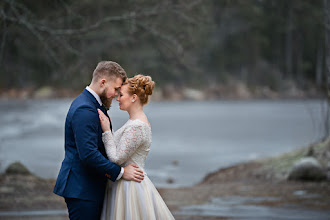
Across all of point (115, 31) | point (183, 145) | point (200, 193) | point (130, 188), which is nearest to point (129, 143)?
point (130, 188)

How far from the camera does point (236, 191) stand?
10500 mm

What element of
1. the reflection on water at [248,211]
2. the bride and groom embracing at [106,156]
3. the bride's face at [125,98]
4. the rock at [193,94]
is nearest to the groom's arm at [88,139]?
the bride and groom embracing at [106,156]

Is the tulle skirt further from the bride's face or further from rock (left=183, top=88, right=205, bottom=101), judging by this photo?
rock (left=183, top=88, right=205, bottom=101)

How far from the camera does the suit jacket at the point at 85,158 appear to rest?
3.87 metres

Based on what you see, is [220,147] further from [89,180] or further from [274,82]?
[274,82]

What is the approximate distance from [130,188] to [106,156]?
34cm

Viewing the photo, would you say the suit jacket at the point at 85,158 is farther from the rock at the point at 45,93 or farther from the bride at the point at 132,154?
the rock at the point at 45,93

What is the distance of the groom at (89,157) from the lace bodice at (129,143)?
0.07m

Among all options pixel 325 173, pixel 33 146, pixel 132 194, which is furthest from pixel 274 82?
pixel 132 194

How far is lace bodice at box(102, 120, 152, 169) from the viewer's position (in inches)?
162

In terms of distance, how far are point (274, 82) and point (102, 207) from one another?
6776 cm

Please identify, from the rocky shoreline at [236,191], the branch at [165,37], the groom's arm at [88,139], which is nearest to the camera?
the groom's arm at [88,139]

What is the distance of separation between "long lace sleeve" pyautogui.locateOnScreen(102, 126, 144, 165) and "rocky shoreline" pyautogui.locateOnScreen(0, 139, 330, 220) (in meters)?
4.06

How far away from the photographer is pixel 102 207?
13.8ft
